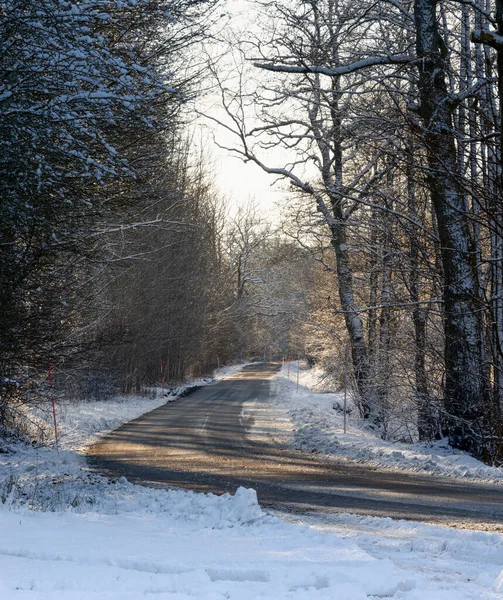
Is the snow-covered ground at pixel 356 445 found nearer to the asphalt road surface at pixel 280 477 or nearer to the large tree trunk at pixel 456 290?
the asphalt road surface at pixel 280 477

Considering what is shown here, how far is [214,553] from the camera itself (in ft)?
18.6

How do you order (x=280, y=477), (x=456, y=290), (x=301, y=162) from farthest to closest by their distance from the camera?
(x=301, y=162) < (x=456, y=290) < (x=280, y=477)

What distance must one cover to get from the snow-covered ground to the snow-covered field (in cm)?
408

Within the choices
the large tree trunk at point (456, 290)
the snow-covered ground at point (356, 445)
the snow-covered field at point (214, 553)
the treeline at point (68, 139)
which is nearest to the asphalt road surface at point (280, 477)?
the snow-covered ground at point (356, 445)

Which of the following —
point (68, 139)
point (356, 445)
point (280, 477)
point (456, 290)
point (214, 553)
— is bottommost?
point (280, 477)

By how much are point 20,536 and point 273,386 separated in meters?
Result: 34.6

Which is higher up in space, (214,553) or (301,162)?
(301,162)

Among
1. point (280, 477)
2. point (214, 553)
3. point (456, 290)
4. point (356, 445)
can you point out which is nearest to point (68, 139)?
point (214, 553)

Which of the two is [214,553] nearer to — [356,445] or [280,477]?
[280,477]

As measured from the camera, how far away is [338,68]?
12547mm

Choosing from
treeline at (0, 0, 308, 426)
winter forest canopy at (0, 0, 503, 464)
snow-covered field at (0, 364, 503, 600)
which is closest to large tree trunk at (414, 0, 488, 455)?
winter forest canopy at (0, 0, 503, 464)

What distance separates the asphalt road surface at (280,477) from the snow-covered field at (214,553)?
103 centimetres

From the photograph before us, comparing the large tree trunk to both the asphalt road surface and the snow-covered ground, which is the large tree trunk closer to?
the snow-covered ground

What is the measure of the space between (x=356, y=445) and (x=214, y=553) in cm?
954
